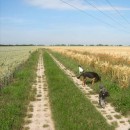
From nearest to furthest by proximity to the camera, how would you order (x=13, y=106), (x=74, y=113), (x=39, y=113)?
(x=74, y=113) → (x=39, y=113) → (x=13, y=106)

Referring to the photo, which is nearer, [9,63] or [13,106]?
[13,106]

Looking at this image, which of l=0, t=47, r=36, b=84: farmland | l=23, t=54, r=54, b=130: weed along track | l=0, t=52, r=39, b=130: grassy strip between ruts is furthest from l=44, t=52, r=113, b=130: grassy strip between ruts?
l=0, t=47, r=36, b=84: farmland

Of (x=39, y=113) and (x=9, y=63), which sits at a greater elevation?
(x=39, y=113)

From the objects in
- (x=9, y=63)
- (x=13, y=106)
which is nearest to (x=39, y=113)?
(x=13, y=106)

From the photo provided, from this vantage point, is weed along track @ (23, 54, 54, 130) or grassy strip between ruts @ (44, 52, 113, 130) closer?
grassy strip between ruts @ (44, 52, 113, 130)

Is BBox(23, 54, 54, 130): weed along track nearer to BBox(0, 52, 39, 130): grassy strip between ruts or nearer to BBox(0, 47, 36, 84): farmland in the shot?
BBox(0, 52, 39, 130): grassy strip between ruts

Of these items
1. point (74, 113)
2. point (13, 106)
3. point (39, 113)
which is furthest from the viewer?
point (13, 106)

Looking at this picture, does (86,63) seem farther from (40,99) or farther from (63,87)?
(40,99)

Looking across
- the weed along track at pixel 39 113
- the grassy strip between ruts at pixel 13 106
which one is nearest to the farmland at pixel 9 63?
the grassy strip between ruts at pixel 13 106

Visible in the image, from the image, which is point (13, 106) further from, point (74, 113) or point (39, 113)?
point (74, 113)

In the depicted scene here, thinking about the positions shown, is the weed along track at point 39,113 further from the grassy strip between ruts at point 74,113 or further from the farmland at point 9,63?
the farmland at point 9,63

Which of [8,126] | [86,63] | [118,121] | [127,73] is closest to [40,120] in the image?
[8,126]

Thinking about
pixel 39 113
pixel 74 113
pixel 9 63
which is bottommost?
pixel 9 63

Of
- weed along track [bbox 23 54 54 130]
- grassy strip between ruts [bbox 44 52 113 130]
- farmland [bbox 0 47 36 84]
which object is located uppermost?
grassy strip between ruts [bbox 44 52 113 130]
